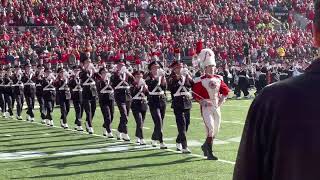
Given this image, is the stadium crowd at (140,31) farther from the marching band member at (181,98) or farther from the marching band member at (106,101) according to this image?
the marching band member at (181,98)

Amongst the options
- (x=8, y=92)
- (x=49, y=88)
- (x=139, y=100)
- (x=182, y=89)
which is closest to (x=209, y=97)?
(x=182, y=89)

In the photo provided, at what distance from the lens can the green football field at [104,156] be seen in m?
10.6

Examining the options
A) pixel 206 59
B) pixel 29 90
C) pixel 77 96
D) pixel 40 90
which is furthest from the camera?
pixel 29 90

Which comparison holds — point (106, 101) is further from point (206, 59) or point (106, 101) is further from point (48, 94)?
point (48, 94)

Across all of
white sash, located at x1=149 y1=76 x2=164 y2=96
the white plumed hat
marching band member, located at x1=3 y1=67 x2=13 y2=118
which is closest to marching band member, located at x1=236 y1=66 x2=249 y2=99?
marching band member, located at x1=3 y1=67 x2=13 y2=118

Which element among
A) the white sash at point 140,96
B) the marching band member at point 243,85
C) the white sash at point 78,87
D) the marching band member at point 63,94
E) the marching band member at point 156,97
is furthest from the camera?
the marching band member at point 243,85

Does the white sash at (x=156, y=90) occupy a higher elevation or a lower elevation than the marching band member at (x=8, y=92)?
higher

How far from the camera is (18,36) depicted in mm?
36219

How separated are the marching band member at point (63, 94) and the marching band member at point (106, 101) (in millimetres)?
2862

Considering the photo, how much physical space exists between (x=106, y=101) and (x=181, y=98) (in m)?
3.81

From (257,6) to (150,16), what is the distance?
38.5ft

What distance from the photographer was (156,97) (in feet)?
47.4

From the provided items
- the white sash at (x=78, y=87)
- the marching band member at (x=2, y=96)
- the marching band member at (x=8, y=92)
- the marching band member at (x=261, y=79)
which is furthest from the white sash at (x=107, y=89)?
the marching band member at (x=261, y=79)

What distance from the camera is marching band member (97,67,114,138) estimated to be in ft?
54.6
